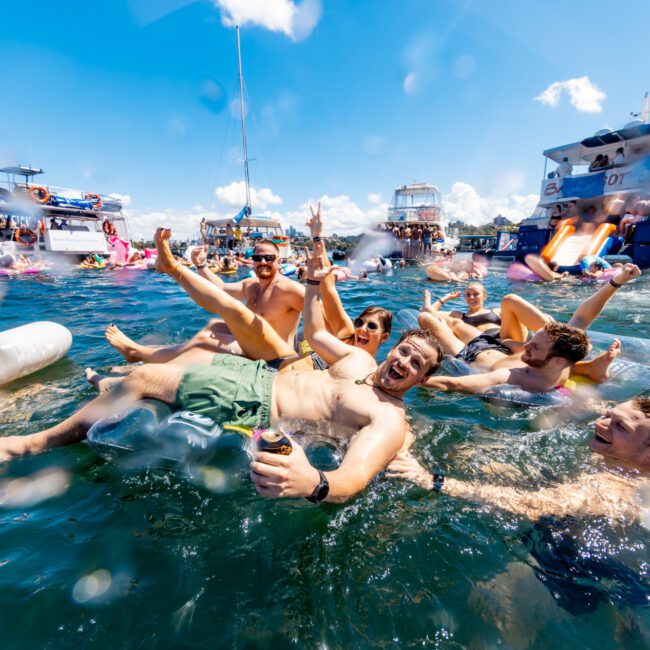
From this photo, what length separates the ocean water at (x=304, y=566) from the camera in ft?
4.66

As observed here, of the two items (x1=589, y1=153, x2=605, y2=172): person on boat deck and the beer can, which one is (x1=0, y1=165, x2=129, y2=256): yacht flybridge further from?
(x1=589, y1=153, x2=605, y2=172): person on boat deck

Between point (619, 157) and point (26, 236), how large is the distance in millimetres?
37738

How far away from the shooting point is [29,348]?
3.88m

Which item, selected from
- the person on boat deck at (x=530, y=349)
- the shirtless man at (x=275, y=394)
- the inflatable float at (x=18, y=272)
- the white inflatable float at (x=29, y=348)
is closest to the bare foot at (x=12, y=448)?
the shirtless man at (x=275, y=394)

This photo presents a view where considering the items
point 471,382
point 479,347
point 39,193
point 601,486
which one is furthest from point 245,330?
point 39,193

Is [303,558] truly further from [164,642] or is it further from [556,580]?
[556,580]

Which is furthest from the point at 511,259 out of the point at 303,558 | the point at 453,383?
the point at 303,558

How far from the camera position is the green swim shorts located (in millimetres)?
2230

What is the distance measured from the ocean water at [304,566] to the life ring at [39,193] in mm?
24999

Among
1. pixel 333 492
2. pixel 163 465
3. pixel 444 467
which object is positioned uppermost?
pixel 333 492

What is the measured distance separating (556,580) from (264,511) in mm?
1529

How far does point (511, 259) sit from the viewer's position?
19.2 meters

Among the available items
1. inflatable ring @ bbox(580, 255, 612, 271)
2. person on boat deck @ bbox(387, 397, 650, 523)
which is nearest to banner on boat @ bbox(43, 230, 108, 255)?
person on boat deck @ bbox(387, 397, 650, 523)

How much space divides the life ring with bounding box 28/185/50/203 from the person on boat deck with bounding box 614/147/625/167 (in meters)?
35.9
